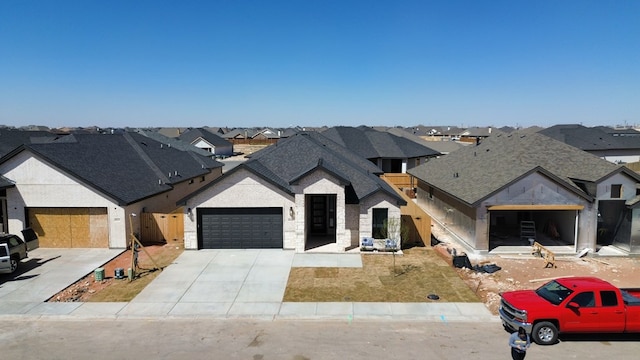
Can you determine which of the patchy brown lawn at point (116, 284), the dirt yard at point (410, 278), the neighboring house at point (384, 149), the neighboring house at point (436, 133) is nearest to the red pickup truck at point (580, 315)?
the dirt yard at point (410, 278)

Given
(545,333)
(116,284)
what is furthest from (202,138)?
(545,333)

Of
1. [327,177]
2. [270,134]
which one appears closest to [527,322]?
[327,177]

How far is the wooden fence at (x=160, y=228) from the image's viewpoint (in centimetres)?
2498

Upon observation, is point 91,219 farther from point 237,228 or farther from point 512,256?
point 512,256

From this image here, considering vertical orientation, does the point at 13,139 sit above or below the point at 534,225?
above

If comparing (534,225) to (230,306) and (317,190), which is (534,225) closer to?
(317,190)

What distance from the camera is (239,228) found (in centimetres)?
2366

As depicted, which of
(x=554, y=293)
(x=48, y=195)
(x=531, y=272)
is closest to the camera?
(x=554, y=293)

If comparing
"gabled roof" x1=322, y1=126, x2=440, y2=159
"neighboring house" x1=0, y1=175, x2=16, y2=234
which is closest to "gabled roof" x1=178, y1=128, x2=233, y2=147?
"gabled roof" x1=322, y1=126, x2=440, y2=159

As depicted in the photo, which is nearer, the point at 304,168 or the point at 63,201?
the point at 63,201

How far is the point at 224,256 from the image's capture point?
878 inches

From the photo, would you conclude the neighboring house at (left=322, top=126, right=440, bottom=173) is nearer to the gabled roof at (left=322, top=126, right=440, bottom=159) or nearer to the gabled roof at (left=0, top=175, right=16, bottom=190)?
the gabled roof at (left=322, top=126, right=440, bottom=159)

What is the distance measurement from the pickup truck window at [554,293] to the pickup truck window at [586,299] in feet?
0.84

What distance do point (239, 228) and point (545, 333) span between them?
15.6 metres
